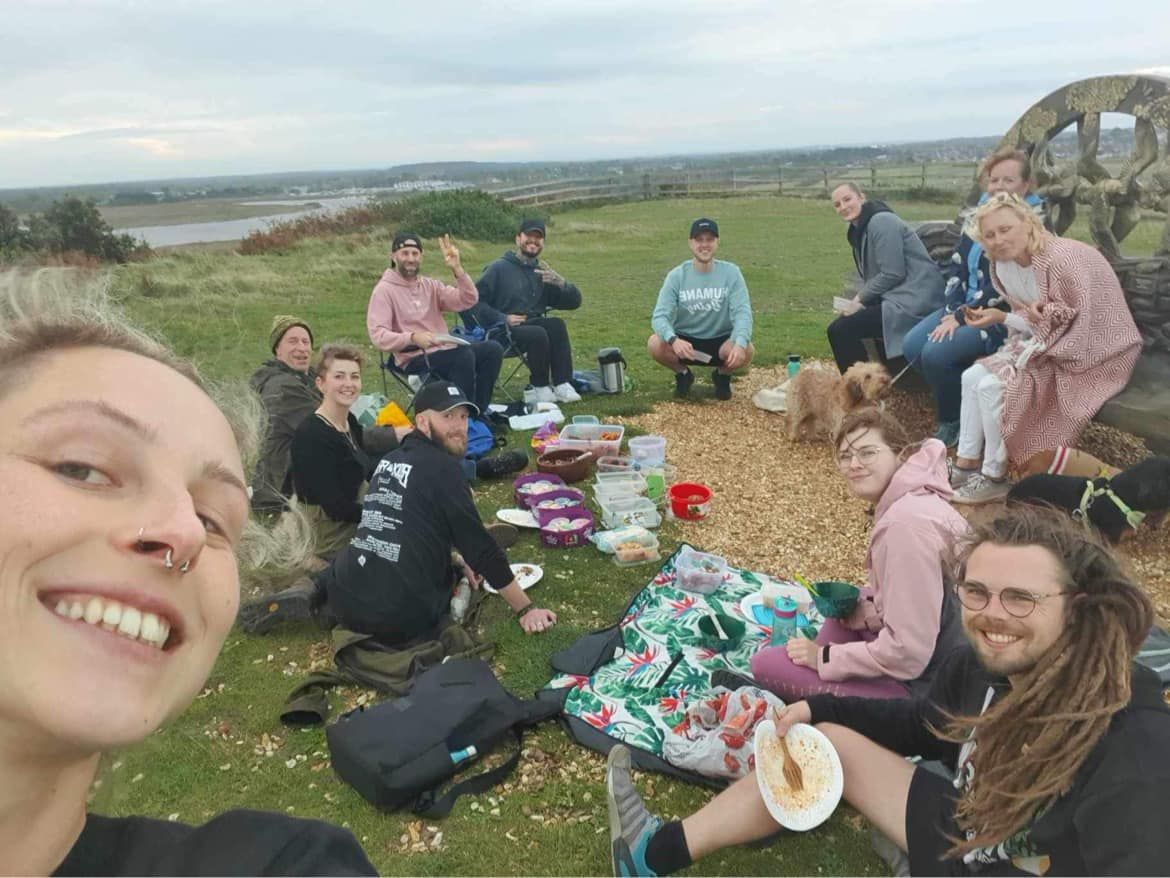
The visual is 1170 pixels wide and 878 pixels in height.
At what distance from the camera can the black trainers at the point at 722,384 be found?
762 centimetres

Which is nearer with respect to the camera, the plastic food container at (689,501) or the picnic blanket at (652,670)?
the picnic blanket at (652,670)

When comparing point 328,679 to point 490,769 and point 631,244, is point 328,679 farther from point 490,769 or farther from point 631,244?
point 631,244

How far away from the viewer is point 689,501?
5180mm

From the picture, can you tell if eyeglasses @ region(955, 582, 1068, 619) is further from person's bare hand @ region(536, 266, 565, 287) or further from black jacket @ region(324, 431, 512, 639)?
person's bare hand @ region(536, 266, 565, 287)

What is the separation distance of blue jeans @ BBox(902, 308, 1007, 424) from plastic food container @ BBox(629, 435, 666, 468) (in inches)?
83.7

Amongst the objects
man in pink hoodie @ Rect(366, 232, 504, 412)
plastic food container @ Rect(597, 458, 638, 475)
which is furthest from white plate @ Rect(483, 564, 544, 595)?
man in pink hoodie @ Rect(366, 232, 504, 412)

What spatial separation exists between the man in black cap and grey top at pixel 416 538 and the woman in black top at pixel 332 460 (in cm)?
77

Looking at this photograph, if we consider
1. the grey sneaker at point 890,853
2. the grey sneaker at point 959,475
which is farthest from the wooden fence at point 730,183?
the grey sneaker at point 890,853

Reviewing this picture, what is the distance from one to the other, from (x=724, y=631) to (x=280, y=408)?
3151 mm

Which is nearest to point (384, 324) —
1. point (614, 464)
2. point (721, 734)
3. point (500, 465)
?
point (500, 465)

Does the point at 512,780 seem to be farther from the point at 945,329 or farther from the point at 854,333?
the point at 854,333

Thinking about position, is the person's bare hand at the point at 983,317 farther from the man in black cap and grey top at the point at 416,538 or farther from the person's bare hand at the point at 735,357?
the man in black cap and grey top at the point at 416,538

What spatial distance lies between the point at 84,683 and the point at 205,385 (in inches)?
21.9

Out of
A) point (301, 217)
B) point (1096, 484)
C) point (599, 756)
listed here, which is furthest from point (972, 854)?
point (301, 217)
